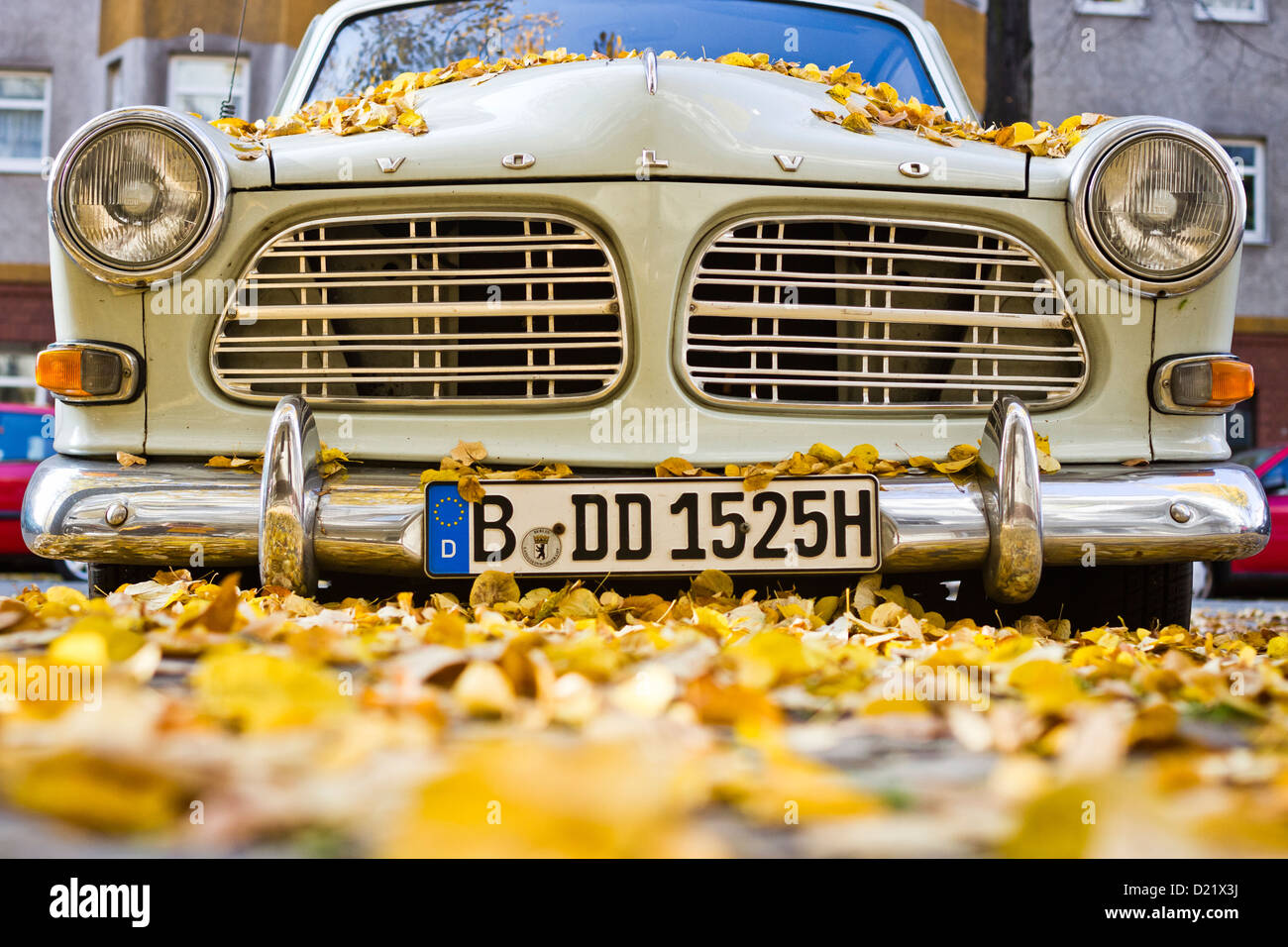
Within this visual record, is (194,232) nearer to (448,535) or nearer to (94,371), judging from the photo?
(94,371)

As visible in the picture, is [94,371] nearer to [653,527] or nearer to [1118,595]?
[653,527]

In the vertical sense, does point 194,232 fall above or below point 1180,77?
below

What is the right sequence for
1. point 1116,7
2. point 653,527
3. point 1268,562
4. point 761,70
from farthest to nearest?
1. point 1116,7
2. point 1268,562
3. point 761,70
4. point 653,527

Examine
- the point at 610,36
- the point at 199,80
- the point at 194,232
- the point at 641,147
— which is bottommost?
the point at 194,232

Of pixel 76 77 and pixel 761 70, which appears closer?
pixel 761 70

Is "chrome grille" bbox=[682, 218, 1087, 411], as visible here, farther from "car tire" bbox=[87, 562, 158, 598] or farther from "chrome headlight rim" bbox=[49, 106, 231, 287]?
"car tire" bbox=[87, 562, 158, 598]

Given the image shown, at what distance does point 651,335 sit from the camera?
2.30 metres

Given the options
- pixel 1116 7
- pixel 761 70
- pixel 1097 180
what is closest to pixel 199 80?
pixel 1116 7

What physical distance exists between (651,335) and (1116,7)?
52.1 ft

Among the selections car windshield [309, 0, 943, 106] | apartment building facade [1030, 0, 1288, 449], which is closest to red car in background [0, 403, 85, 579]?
car windshield [309, 0, 943, 106]

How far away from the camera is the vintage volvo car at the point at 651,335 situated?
2.15 meters

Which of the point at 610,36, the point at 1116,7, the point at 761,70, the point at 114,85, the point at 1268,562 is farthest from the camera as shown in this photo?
the point at 1116,7

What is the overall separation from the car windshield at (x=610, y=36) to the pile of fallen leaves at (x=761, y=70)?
297mm

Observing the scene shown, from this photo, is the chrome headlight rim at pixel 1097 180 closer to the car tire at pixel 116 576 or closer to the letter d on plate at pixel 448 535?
the letter d on plate at pixel 448 535
